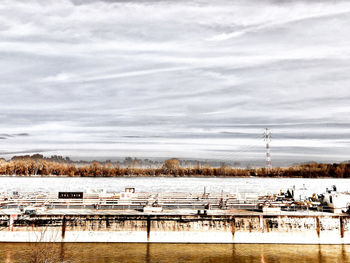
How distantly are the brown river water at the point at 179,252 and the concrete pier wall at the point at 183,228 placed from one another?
759 mm

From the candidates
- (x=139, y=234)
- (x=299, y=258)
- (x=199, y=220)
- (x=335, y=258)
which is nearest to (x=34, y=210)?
(x=139, y=234)

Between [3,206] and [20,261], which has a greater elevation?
[3,206]

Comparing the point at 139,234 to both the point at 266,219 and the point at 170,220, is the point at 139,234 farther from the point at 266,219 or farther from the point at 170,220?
the point at 266,219

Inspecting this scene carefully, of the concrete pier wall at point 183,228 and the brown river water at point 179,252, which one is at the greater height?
the concrete pier wall at point 183,228

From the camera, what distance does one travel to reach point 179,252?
111 ft

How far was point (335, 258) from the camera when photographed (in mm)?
33250

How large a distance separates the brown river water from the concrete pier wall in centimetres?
76

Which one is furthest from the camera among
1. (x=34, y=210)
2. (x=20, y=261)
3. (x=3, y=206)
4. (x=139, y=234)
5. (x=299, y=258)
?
(x=3, y=206)

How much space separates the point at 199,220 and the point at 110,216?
9.98 meters

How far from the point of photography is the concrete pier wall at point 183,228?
36.3 meters

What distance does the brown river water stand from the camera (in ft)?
104

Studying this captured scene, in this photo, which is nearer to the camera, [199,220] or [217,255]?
[217,255]

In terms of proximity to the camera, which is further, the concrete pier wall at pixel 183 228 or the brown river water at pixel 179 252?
the concrete pier wall at pixel 183 228

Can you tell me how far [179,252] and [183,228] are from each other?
345 cm
